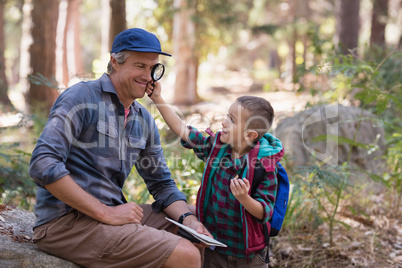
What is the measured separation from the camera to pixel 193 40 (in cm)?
1446

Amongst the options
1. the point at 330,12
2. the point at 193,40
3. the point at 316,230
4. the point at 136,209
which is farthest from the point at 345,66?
the point at 330,12

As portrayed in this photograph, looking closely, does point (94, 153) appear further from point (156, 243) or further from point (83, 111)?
point (156, 243)

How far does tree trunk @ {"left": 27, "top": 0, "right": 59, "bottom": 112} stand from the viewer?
825cm

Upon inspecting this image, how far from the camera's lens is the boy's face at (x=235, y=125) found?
2764 mm

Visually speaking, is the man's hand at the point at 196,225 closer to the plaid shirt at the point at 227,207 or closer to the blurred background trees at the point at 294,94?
the plaid shirt at the point at 227,207

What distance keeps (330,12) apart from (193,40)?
12.4 metres

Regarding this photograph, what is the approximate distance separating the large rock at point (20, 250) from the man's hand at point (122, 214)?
36 centimetres

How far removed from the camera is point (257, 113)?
2.75 metres

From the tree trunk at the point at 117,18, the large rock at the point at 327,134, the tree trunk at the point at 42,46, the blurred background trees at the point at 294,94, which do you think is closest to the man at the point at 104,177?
the blurred background trees at the point at 294,94

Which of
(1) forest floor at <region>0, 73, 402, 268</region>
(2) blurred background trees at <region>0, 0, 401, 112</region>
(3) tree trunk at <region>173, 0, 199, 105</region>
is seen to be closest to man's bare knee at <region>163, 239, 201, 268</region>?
(1) forest floor at <region>0, 73, 402, 268</region>

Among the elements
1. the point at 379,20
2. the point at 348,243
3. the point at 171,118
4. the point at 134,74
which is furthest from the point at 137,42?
the point at 379,20

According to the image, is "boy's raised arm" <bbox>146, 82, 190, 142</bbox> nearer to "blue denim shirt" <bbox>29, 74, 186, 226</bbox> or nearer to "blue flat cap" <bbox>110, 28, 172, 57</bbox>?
"blue denim shirt" <bbox>29, 74, 186, 226</bbox>

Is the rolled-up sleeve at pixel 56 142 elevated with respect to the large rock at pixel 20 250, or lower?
elevated

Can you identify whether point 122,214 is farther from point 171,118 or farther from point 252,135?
point 252,135
